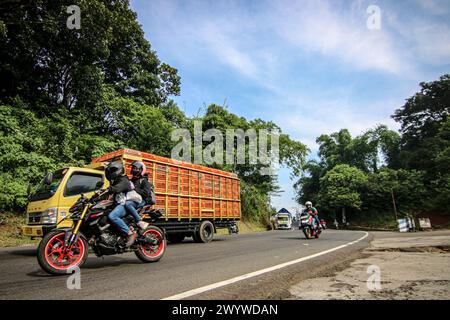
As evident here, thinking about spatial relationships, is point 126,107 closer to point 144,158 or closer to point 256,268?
point 144,158

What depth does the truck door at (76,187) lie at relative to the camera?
290 inches

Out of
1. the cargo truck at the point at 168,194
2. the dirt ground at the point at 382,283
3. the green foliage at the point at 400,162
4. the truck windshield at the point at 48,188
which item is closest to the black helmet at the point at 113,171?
the cargo truck at the point at 168,194

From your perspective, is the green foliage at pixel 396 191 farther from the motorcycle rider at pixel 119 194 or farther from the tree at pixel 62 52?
the motorcycle rider at pixel 119 194

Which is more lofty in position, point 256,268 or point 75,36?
point 75,36

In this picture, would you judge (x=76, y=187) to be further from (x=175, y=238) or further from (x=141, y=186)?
(x=175, y=238)

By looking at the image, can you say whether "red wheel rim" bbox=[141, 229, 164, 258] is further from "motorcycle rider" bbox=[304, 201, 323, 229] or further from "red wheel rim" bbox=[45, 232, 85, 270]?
"motorcycle rider" bbox=[304, 201, 323, 229]

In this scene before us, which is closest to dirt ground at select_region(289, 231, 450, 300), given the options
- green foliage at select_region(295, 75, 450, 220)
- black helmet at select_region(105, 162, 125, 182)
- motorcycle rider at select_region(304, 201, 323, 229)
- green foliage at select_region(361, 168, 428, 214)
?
black helmet at select_region(105, 162, 125, 182)

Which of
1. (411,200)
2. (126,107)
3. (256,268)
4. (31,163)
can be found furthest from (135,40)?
(411,200)

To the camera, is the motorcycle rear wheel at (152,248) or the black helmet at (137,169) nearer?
the motorcycle rear wheel at (152,248)

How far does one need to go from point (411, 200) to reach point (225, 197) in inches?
1496

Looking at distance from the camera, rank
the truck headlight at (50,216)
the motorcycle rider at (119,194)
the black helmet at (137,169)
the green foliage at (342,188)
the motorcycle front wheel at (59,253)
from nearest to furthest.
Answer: the motorcycle front wheel at (59,253) < the motorcycle rider at (119,194) < the black helmet at (137,169) < the truck headlight at (50,216) < the green foliage at (342,188)

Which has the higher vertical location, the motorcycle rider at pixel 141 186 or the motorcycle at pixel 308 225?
the motorcycle rider at pixel 141 186

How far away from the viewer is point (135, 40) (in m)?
25.2

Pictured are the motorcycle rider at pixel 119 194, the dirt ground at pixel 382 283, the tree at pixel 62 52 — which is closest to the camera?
the dirt ground at pixel 382 283
